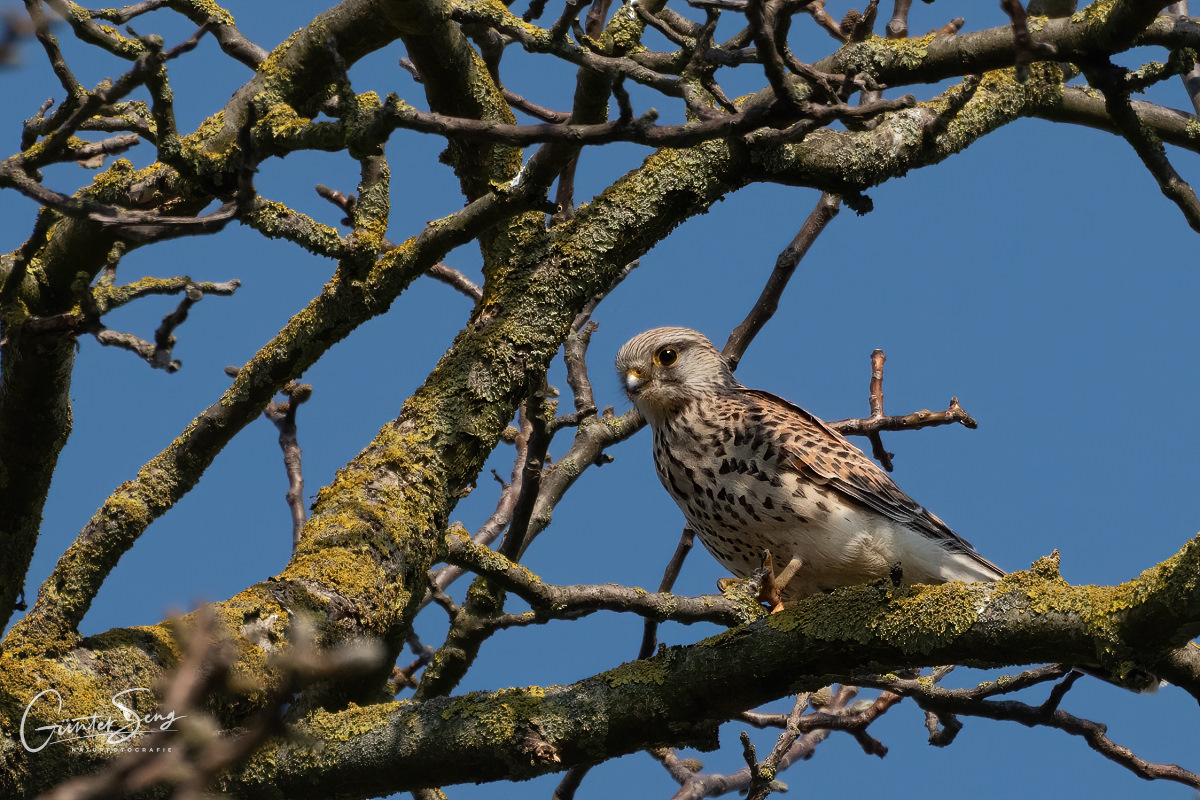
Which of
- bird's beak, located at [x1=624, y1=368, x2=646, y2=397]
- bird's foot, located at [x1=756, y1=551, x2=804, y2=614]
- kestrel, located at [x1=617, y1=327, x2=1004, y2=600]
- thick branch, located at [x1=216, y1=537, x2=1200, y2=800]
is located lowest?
thick branch, located at [x1=216, y1=537, x2=1200, y2=800]

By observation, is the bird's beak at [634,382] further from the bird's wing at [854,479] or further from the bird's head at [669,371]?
the bird's wing at [854,479]

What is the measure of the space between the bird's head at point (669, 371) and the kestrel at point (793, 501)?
22 mm

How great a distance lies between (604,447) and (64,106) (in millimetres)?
2608

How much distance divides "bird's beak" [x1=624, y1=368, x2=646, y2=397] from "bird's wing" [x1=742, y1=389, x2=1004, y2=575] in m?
0.80

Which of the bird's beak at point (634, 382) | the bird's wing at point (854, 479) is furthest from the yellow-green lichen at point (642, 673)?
the bird's beak at point (634, 382)

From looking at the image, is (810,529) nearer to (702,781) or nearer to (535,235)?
(702,781)

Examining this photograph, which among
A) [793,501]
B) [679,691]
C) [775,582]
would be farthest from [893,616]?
[793,501]

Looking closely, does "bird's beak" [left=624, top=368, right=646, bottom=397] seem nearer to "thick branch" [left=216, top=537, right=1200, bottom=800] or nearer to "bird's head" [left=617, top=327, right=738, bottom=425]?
"bird's head" [left=617, top=327, right=738, bottom=425]

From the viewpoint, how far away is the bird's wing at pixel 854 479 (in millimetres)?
4387

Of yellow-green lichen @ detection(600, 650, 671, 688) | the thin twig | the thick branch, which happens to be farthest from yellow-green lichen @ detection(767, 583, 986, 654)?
Answer: the thin twig

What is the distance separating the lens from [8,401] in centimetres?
308

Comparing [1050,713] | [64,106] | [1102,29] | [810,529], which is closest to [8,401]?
[64,106]

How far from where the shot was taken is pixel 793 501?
426 centimetres

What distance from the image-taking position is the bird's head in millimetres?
5004
